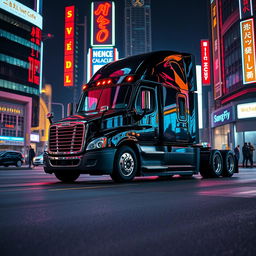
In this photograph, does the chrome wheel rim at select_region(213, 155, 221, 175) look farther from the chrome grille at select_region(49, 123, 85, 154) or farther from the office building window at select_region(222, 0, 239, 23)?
the office building window at select_region(222, 0, 239, 23)

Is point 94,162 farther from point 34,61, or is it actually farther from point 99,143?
point 34,61

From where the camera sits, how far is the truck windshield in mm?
10148

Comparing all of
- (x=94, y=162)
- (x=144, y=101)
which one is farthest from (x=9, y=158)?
(x=94, y=162)

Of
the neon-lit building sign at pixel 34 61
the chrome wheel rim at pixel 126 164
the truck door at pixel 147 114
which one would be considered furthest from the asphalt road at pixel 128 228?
the neon-lit building sign at pixel 34 61

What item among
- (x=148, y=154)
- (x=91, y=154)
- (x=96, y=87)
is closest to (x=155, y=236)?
(x=91, y=154)

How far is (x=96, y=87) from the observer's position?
36.1ft

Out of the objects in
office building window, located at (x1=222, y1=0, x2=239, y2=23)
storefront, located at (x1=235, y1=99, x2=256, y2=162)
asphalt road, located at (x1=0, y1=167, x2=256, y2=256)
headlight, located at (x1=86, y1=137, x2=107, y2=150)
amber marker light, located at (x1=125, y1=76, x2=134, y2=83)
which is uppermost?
office building window, located at (x1=222, y1=0, x2=239, y2=23)

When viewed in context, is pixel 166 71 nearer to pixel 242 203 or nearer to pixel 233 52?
pixel 242 203

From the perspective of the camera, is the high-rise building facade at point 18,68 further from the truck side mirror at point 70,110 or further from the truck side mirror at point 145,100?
the truck side mirror at point 145,100

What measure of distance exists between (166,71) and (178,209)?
24.3ft

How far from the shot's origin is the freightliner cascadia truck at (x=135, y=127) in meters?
9.28

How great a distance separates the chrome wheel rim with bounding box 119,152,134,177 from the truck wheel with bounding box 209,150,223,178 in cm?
370

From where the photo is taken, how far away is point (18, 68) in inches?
2926

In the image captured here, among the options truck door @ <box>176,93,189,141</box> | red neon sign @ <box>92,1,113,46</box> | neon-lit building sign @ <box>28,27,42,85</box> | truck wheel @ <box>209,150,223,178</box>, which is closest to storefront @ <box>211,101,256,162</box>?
red neon sign @ <box>92,1,113,46</box>
